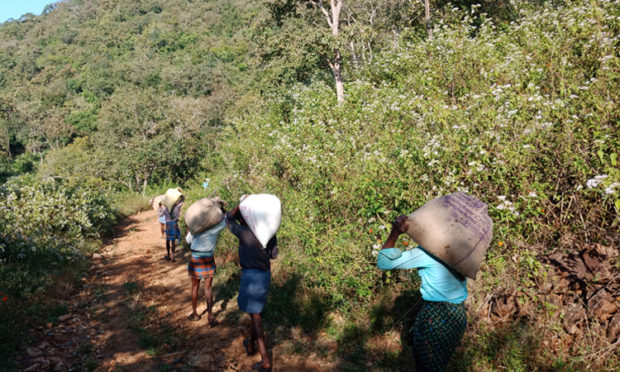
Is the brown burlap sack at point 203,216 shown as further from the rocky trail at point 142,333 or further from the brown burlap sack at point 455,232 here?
the brown burlap sack at point 455,232

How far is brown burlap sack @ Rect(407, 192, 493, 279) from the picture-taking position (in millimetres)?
2379

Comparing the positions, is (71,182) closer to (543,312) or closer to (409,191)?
(409,191)

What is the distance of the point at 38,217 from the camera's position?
8.66 meters

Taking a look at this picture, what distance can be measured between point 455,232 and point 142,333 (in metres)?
4.55

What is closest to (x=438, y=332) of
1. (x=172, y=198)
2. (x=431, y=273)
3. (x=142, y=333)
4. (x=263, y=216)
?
(x=431, y=273)

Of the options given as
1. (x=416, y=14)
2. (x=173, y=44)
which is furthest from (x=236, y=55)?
(x=416, y=14)

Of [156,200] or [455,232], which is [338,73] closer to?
[156,200]

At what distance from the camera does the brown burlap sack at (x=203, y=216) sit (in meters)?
4.92

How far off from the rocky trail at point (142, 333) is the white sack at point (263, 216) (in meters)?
1.57

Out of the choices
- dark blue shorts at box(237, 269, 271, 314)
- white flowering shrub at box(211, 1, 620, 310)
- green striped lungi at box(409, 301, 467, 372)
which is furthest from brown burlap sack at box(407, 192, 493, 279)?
dark blue shorts at box(237, 269, 271, 314)

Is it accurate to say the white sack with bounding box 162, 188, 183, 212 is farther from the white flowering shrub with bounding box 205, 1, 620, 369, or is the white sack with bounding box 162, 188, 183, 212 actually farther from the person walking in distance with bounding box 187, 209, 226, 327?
the person walking in distance with bounding box 187, 209, 226, 327

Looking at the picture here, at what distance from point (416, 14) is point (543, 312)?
→ 1735 centimetres

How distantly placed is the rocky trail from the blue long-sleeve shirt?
2026mm

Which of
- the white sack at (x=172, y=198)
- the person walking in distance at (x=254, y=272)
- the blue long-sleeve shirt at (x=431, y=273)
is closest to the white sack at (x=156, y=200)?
the white sack at (x=172, y=198)
